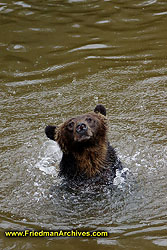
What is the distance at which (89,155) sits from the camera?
7.15 meters

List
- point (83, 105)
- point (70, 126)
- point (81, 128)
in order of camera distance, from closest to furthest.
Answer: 1. point (81, 128)
2. point (70, 126)
3. point (83, 105)

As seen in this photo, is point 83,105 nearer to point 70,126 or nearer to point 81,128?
Result: point 70,126

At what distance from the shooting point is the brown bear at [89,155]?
7.01 m

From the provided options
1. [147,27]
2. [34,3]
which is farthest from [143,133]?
[34,3]

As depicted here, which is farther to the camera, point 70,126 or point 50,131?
point 50,131

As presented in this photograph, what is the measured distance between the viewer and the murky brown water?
650 centimetres

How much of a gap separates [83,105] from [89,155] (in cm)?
293

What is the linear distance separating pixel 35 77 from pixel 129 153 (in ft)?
13.5

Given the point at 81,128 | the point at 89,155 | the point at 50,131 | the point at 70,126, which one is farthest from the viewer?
the point at 50,131

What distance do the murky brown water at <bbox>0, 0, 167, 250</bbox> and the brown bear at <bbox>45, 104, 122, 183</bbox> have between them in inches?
12.9

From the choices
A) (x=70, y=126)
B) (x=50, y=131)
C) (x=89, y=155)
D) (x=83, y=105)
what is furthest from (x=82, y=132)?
(x=83, y=105)

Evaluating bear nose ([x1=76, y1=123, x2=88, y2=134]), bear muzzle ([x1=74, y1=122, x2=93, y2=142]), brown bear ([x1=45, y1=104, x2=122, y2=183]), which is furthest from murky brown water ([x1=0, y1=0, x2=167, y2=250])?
bear nose ([x1=76, y1=123, x2=88, y2=134])

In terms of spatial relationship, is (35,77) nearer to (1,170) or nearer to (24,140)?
(24,140)

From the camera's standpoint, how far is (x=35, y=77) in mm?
11312
